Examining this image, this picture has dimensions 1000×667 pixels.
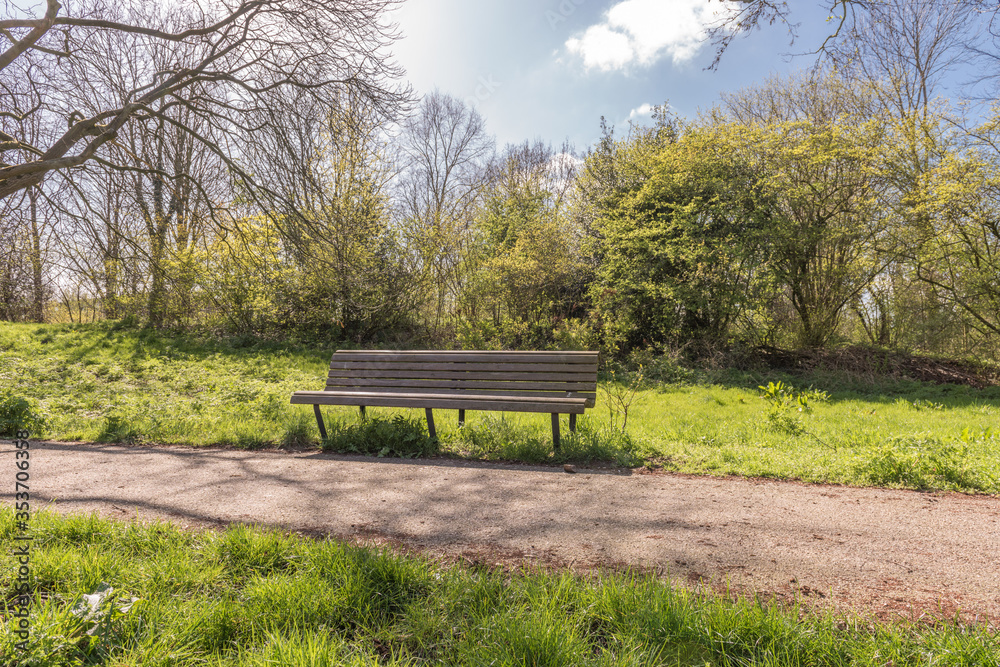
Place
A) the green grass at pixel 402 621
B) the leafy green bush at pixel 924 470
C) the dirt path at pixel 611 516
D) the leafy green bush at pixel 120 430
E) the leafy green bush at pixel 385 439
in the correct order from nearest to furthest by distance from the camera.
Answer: the green grass at pixel 402 621
the dirt path at pixel 611 516
the leafy green bush at pixel 924 470
the leafy green bush at pixel 385 439
the leafy green bush at pixel 120 430

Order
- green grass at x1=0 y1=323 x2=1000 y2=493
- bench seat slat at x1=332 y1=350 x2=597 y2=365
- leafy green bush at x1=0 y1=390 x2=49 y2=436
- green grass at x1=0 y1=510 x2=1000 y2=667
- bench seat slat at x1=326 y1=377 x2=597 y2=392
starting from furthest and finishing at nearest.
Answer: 1. leafy green bush at x1=0 y1=390 x2=49 y2=436
2. bench seat slat at x1=332 y1=350 x2=597 y2=365
3. bench seat slat at x1=326 y1=377 x2=597 y2=392
4. green grass at x1=0 y1=323 x2=1000 y2=493
5. green grass at x1=0 y1=510 x2=1000 y2=667

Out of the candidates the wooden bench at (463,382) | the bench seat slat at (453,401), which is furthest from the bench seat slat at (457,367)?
the bench seat slat at (453,401)

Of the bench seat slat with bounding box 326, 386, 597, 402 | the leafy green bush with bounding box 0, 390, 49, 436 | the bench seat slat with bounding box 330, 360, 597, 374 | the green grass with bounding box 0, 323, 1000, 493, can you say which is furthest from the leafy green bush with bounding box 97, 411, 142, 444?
the bench seat slat with bounding box 330, 360, 597, 374

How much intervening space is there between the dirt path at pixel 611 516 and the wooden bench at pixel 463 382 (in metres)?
0.62

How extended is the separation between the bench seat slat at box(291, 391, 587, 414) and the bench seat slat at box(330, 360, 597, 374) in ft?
1.86

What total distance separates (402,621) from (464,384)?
3.65 m

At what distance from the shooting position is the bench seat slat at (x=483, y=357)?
5.49 metres

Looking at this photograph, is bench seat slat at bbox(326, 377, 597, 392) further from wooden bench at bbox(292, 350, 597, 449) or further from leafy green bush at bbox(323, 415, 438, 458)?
leafy green bush at bbox(323, 415, 438, 458)

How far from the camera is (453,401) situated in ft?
16.5

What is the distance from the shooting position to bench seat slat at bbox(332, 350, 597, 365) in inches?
216

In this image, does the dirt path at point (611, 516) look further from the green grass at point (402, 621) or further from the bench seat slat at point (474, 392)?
the bench seat slat at point (474, 392)

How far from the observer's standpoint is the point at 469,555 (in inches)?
108

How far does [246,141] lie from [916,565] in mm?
8448

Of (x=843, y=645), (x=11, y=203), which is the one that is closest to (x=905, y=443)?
(x=843, y=645)
